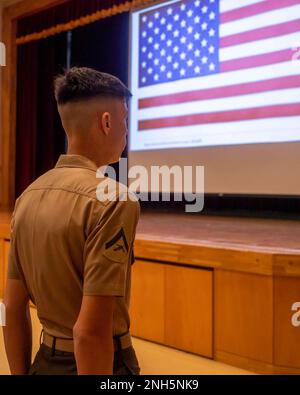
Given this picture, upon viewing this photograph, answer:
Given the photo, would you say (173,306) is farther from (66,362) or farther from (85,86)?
(85,86)

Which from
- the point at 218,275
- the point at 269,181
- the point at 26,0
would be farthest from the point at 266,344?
the point at 26,0

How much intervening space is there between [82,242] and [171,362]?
2.61 ft

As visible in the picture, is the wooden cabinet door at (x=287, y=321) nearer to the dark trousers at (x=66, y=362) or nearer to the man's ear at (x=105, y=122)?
the dark trousers at (x=66, y=362)

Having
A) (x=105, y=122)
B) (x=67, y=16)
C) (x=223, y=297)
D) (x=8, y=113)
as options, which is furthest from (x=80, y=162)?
(x=8, y=113)

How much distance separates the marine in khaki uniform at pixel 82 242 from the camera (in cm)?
74

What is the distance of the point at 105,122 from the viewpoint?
817 mm

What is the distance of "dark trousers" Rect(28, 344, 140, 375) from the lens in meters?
0.83

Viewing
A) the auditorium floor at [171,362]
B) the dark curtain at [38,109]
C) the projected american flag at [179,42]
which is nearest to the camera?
the auditorium floor at [171,362]

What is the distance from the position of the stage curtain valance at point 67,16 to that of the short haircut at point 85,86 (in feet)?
8.19

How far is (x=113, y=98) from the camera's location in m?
0.83

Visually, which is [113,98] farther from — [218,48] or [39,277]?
[218,48]

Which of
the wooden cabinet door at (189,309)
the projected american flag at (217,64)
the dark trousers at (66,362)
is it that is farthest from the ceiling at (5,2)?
the dark trousers at (66,362)

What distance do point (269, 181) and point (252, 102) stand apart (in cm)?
45

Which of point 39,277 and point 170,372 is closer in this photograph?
point 39,277
